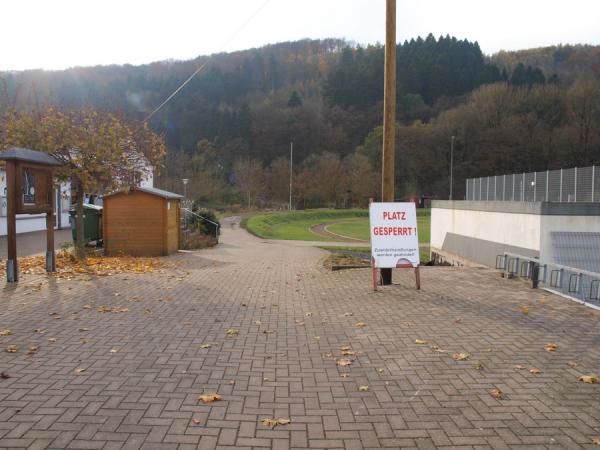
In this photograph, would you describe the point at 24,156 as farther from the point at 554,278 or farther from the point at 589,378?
the point at 554,278

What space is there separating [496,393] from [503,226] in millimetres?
9291

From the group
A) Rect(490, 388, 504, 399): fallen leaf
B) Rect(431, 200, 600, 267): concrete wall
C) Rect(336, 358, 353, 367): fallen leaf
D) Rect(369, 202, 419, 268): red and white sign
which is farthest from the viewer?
Rect(431, 200, 600, 267): concrete wall

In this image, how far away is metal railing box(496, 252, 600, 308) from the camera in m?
9.59

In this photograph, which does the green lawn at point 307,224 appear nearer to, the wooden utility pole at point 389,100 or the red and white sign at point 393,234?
the wooden utility pole at point 389,100

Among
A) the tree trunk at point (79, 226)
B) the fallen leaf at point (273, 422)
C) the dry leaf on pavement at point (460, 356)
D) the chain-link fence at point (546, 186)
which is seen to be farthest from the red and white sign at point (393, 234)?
the tree trunk at point (79, 226)

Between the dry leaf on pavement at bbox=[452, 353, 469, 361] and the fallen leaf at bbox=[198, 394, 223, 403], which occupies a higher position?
the fallen leaf at bbox=[198, 394, 223, 403]

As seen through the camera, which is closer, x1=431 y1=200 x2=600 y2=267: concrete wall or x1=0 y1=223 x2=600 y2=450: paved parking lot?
x1=0 y1=223 x2=600 y2=450: paved parking lot

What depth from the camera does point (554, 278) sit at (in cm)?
1068

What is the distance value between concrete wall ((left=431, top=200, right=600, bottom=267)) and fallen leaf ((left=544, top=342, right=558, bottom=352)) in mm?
5559

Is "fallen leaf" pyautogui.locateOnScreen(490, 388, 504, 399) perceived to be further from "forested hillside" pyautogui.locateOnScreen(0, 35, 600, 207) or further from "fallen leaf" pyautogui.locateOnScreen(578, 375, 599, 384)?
"forested hillside" pyautogui.locateOnScreen(0, 35, 600, 207)

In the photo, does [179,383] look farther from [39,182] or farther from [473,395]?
[39,182]

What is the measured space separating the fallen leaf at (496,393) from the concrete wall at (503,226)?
733cm

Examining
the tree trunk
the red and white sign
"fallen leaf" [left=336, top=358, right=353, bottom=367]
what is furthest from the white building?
"fallen leaf" [left=336, top=358, right=353, bottom=367]

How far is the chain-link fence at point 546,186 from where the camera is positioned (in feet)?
46.9
